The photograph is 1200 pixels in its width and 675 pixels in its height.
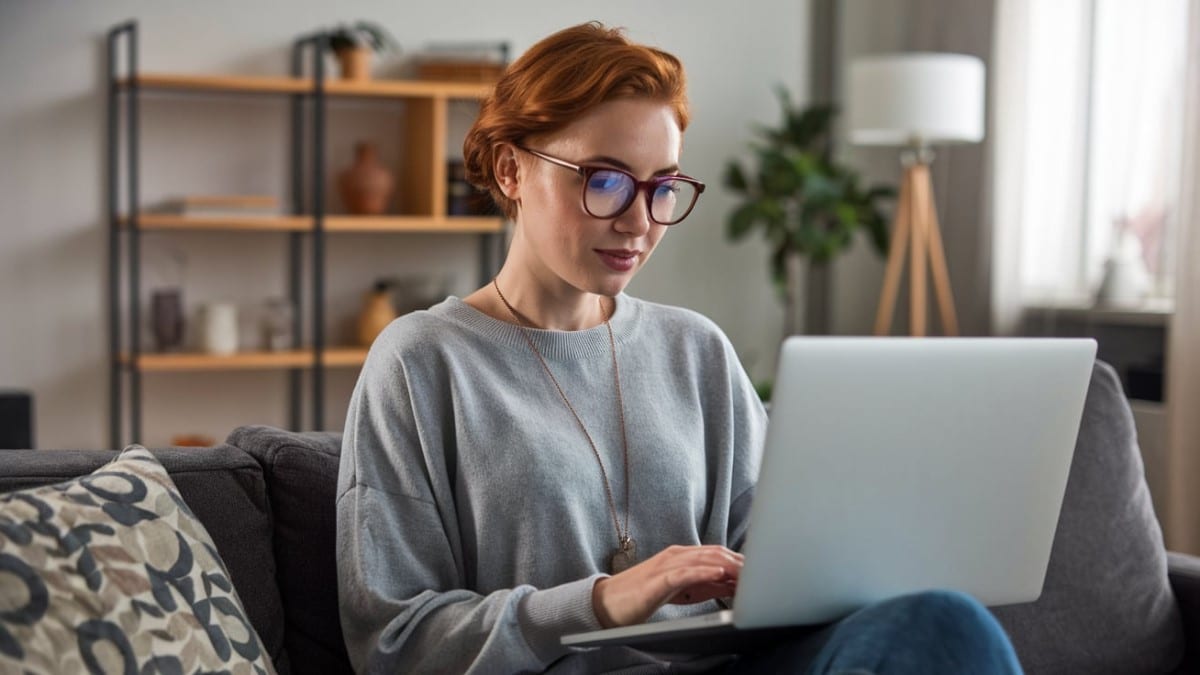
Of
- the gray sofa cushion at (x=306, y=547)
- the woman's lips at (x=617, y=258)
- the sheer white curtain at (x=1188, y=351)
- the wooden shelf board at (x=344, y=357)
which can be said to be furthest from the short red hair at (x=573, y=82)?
the wooden shelf board at (x=344, y=357)

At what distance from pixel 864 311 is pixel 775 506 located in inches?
175

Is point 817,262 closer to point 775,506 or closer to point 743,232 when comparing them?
point 743,232

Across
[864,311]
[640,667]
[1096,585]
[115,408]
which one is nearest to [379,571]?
[640,667]

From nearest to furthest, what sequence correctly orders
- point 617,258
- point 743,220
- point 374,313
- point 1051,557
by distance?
point 617,258
point 1051,557
point 374,313
point 743,220

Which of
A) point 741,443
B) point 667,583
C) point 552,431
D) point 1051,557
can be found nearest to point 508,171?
point 552,431

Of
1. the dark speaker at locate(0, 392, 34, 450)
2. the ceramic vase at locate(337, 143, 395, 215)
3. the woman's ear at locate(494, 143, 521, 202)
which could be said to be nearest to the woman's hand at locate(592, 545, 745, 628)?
the woman's ear at locate(494, 143, 521, 202)

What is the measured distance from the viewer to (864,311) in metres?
5.54

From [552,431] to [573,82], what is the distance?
380 millimetres

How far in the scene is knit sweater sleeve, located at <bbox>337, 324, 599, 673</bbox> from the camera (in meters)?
1.39

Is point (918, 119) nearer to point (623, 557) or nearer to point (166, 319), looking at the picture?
point (166, 319)

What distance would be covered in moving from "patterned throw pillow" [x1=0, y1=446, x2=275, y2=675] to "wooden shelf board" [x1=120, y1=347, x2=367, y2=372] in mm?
3008

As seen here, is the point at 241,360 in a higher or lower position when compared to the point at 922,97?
lower

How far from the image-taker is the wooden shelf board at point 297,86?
4.32 m

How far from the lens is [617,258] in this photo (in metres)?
1.55
